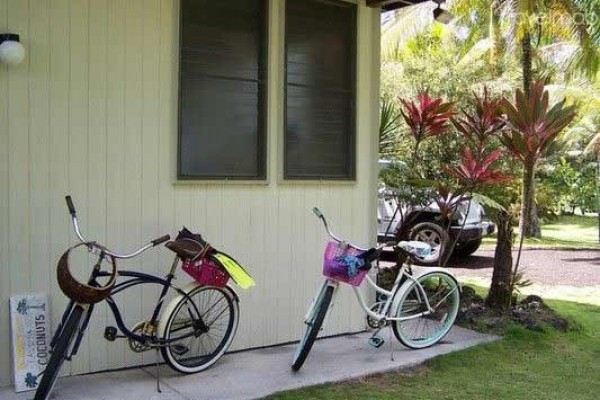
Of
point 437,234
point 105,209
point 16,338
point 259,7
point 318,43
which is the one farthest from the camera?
point 437,234

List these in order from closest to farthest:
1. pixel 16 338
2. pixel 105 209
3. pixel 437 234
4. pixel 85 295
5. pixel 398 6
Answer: pixel 85 295
pixel 16 338
pixel 105 209
pixel 398 6
pixel 437 234

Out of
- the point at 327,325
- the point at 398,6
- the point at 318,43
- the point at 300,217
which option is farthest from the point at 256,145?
the point at 398,6

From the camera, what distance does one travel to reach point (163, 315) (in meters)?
3.87

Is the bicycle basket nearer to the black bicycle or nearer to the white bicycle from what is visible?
the black bicycle

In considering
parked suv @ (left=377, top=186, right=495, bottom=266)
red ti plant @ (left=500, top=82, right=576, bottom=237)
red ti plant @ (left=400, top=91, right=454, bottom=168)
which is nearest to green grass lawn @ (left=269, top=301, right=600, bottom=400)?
red ti plant @ (left=500, top=82, right=576, bottom=237)

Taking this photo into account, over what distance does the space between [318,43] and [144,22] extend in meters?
1.45

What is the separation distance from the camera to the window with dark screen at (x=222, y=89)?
4340 mm

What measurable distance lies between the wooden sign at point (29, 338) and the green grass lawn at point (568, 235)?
32.5 feet

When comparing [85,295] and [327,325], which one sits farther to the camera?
[327,325]

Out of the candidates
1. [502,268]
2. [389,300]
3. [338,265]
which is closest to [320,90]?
[338,265]

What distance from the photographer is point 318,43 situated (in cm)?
501

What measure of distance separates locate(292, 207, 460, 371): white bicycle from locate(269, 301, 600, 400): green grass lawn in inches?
11.7

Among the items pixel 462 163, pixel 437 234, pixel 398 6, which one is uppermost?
pixel 398 6

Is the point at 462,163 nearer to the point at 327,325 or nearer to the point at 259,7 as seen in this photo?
the point at 327,325
